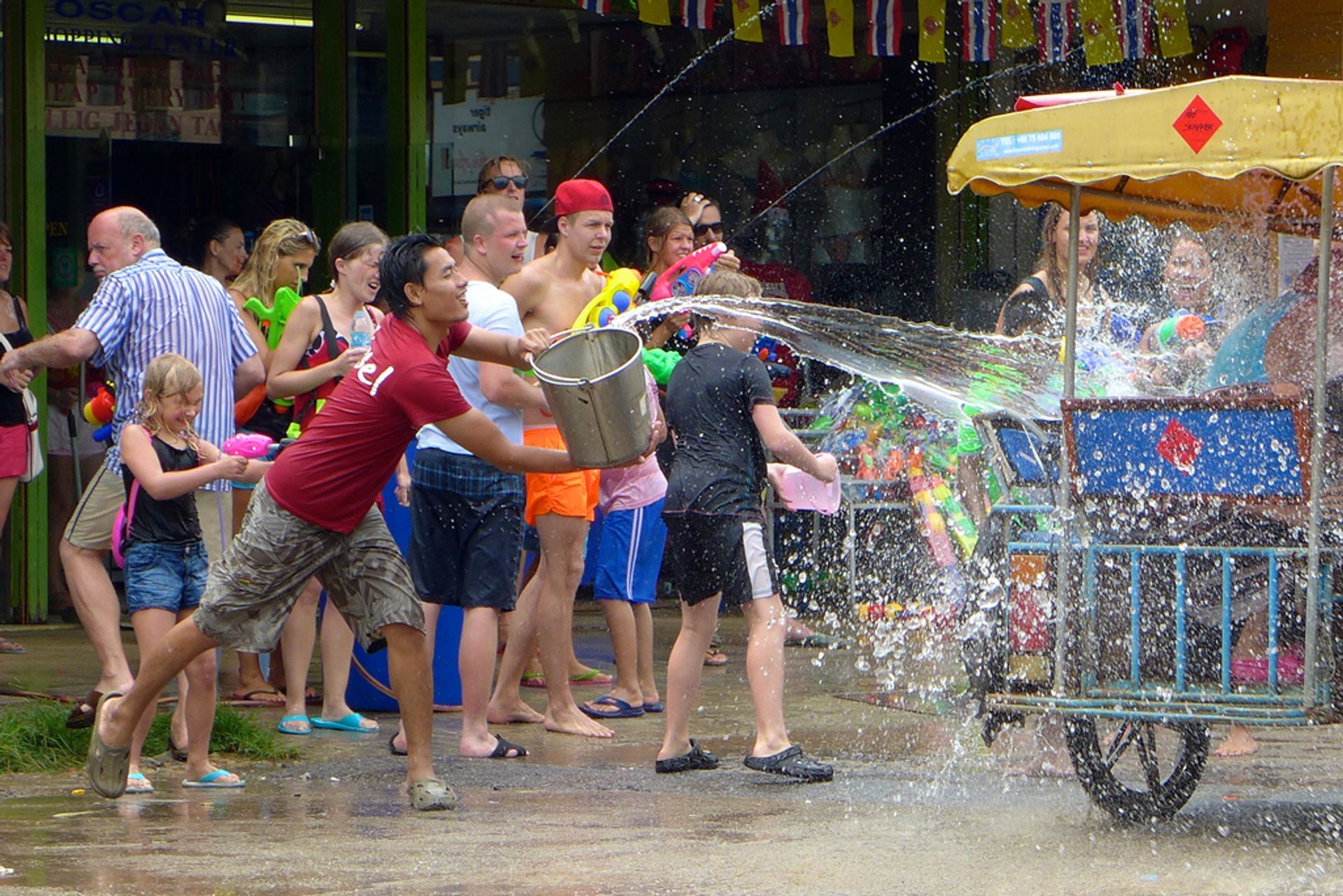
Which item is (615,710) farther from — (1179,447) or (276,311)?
(1179,447)

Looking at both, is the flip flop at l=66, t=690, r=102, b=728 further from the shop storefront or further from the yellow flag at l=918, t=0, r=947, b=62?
the yellow flag at l=918, t=0, r=947, b=62

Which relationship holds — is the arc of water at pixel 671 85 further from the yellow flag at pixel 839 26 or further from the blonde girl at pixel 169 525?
the blonde girl at pixel 169 525

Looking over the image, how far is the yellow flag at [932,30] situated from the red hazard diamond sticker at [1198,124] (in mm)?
7514

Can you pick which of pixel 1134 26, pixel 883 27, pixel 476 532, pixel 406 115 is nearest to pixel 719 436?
pixel 476 532

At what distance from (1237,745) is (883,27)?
6.63m

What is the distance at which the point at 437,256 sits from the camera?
19.9 ft

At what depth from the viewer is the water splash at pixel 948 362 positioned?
22.5 ft

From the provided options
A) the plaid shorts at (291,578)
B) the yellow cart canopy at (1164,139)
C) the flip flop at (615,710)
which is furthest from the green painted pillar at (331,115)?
the yellow cart canopy at (1164,139)

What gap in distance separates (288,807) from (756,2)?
23.7 feet

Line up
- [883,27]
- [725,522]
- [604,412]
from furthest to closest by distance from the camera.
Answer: [883,27] → [725,522] → [604,412]

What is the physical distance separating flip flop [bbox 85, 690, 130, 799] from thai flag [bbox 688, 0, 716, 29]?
6928 millimetres

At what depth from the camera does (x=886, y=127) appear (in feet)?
43.9

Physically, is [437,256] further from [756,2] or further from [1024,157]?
[756,2]

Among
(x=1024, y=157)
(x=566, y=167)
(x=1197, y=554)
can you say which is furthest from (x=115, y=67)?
(x=1197, y=554)
